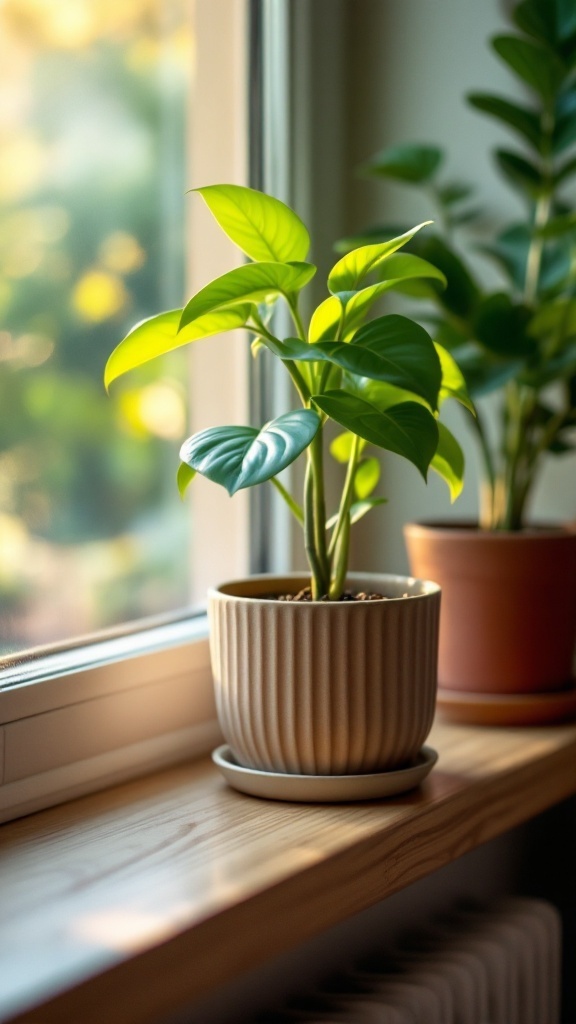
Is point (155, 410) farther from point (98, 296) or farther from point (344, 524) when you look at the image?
point (344, 524)

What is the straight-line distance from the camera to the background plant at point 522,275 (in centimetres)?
117

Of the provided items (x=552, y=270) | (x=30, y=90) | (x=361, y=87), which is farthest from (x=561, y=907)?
(x=30, y=90)

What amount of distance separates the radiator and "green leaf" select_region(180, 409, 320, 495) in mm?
552

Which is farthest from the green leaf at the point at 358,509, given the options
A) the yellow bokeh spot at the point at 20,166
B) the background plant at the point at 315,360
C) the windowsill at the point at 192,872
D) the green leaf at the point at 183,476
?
the yellow bokeh spot at the point at 20,166

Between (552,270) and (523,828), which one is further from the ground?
(552,270)

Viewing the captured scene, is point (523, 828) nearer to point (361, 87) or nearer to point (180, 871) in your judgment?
point (180, 871)

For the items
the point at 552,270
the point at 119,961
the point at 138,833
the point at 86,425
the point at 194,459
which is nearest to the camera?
the point at 119,961

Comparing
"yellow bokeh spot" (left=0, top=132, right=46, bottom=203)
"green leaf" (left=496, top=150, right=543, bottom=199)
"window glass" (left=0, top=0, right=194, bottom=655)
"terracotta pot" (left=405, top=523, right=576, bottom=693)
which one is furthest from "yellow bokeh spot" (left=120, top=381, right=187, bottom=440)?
"green leaf" (left=496, top=150, right=543, bottom=199)

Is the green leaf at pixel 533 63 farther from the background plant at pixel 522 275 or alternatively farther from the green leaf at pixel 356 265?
the green leaf at pixel 356 265

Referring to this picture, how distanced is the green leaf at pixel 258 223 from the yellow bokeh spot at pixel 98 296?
56cm

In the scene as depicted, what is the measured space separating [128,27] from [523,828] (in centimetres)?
120

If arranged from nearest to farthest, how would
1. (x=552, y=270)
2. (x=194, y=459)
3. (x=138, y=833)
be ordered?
1. (x=194, y=459)
2. (x=138, y=833)
3. (x=552, y=270)

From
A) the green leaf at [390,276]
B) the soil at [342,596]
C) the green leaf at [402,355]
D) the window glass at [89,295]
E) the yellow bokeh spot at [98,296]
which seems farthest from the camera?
the yellow bokeh spot at [98,296]

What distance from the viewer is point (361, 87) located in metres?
1.45
